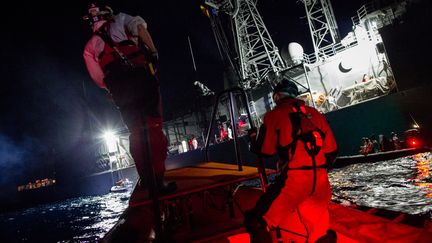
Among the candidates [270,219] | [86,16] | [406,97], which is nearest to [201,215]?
[270,219]

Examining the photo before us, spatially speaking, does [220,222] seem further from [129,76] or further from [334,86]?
[334,86]

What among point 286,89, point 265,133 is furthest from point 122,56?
point 286,89

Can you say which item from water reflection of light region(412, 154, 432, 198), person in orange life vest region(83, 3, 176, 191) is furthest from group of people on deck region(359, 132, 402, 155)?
person in orange life vest region(83, 3, 176, 191)

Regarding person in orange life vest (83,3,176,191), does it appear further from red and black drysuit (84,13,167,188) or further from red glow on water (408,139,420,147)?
red glow on water (408,139,420,147)

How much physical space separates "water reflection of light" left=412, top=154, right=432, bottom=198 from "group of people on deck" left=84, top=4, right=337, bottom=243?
14.7 feet

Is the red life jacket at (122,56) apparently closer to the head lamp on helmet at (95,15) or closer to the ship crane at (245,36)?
the head lamp on helmet at (95,15)

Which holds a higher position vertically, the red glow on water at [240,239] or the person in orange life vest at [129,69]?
the person in orange life vest at [129,69]

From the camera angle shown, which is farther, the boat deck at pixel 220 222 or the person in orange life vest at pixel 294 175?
the boat deck at pixel 220 222

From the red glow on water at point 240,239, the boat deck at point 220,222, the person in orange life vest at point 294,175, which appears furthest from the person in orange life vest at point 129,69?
the red glow on water at point 240,239

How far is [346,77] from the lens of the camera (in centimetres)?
2041

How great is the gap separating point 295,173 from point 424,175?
674 cm

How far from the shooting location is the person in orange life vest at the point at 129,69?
2355 millimetres

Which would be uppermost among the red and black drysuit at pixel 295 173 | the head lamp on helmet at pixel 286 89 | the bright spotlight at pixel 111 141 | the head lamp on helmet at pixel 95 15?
the bright spotlight at pixel 111 141

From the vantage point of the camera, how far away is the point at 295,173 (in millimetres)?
2395
